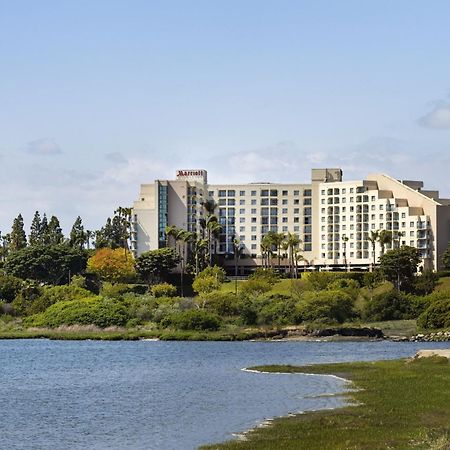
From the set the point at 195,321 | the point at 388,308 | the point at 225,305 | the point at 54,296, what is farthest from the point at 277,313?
the point at 54,296

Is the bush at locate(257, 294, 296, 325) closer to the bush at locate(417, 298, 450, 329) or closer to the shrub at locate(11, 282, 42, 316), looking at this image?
the bush at locate(417, 298, 450, 329)

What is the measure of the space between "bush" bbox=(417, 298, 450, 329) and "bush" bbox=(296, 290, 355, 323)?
1468cm

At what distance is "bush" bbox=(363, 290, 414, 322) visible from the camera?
573ft

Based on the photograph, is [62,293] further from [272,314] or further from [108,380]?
[108,380]

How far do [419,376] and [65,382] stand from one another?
28.1 metres

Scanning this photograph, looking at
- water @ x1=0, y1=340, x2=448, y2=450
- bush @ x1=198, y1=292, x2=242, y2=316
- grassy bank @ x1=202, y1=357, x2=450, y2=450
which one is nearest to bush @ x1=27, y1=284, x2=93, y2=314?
bush @ x1=198, y1=292, x2=242, y2=316

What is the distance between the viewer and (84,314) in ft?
570

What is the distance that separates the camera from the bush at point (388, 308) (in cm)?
17462

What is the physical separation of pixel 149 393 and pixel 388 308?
350 ft

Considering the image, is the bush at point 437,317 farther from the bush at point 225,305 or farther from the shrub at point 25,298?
the shrub at point 25,298

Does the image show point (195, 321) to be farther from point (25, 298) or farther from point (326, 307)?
point (25, 298)

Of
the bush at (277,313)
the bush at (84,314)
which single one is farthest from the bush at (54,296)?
the bush at (277,313)

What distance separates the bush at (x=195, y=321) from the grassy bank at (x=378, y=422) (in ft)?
292

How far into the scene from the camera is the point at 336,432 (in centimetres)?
4797
